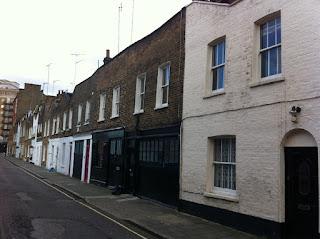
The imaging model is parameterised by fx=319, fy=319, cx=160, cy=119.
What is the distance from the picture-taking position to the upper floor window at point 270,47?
8117mm

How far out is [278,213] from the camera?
24.2 ft

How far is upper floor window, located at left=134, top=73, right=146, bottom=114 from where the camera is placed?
593 inches

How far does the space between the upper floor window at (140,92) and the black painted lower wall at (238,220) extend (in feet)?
18.8

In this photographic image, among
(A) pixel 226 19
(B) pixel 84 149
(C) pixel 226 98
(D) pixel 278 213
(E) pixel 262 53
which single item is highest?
(A) pixel 226 19

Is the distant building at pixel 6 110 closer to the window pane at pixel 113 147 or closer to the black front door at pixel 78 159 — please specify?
the black front door at pixel 78 159

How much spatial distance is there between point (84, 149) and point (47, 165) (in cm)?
1439

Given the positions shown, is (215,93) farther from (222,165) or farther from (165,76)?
(165,76)

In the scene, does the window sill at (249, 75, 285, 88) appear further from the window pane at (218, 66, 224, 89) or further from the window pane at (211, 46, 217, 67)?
the window pane at (211, 46, 217, 67)

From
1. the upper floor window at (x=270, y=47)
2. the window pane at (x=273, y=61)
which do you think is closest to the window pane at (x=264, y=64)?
the upper floor window at (x=270, y=47)

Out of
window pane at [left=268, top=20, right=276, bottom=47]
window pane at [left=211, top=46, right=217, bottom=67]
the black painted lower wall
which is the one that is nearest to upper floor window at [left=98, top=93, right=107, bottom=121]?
the black painted lower wall

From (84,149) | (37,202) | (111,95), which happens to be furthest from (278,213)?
(84,149)

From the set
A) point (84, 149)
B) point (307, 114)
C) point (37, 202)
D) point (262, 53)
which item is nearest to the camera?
point (307, 114)

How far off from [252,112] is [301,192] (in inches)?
90.9

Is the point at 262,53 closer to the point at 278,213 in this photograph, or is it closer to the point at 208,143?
the point at 208,143
